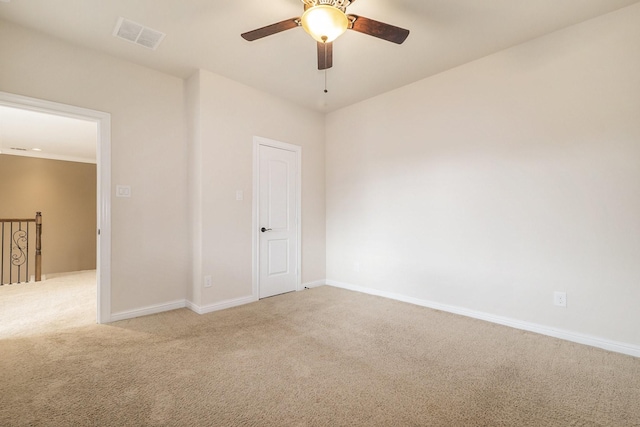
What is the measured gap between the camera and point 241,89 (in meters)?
3.71

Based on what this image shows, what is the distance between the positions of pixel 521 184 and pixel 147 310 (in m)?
4.13

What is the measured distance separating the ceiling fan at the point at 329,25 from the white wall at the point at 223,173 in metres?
1.48

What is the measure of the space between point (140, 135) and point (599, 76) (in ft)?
14.5

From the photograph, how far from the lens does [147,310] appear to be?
324cm

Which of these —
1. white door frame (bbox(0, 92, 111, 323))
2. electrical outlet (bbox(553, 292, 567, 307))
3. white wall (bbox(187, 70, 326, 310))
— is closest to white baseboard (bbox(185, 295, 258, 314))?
white wall (bbox(187, 70, 326, 310))

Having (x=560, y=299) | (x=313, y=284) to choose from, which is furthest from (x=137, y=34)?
(x=560, y=299)

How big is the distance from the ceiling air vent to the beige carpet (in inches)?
108

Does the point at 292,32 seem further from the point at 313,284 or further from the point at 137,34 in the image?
the point at 313,284

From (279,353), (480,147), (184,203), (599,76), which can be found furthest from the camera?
(184,203)

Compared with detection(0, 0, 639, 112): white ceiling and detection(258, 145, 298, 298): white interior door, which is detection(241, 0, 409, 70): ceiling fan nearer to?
detection(0, 0, 639, 112): white ceiling

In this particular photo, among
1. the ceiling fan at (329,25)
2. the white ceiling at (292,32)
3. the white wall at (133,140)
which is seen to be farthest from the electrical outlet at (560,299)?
the white wall at (133,140)

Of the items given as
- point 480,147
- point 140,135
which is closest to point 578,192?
point 480,147

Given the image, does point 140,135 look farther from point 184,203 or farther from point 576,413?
point 576,413

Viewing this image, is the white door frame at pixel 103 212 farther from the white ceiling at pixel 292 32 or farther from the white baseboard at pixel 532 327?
the white baseboard at pixel 532 327
